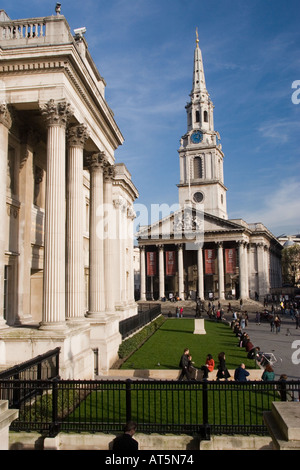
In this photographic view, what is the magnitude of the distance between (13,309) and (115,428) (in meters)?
7.43

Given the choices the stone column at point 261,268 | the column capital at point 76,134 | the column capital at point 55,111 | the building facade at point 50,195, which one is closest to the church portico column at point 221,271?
the stone column at point 261,268

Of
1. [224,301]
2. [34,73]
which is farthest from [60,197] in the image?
[224,301]

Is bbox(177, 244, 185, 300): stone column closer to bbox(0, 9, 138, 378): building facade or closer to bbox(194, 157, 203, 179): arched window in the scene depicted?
bbox(194, 157, 203, 179): arched window

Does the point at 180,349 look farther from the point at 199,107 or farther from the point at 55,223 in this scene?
the point at 199,107

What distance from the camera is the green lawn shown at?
17.9 metres

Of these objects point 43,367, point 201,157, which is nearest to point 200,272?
point 201,157

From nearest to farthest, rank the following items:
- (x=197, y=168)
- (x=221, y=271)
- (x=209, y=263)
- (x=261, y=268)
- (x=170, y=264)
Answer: (x=209, y=263) < (x=221, y=271) < (x=170, y=264) < (x=261, y=268) < (x=197, y=168)

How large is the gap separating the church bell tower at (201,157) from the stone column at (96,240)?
61.4 meters

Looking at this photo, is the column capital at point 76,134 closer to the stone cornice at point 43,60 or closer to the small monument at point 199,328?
the stone cornice at point 43,60

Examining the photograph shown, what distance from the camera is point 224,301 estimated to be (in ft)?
218

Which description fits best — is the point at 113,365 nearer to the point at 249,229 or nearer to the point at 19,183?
the point at 19,183

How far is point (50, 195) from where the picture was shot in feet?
42.6

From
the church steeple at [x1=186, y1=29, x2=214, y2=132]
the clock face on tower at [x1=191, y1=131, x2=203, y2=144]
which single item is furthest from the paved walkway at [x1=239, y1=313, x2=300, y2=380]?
the church steeple at [x1=186, y1=29, x2=214, y2=132]

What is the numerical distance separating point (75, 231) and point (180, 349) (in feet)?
33.3
